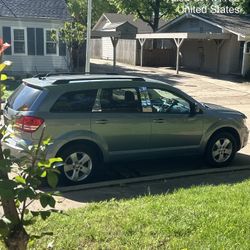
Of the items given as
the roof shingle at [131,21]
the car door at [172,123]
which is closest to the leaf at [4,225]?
the car door at [172,123]

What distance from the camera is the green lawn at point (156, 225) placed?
4.04 meters

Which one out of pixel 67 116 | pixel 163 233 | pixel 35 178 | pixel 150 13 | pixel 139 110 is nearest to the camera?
pixel 35 178

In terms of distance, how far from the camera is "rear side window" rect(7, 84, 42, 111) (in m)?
6.41

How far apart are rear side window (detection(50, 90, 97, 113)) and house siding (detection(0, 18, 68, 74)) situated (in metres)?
17.2

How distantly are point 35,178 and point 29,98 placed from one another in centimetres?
410

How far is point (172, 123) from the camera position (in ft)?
23.9

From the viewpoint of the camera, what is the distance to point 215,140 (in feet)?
25.5

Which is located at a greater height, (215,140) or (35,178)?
(35,178)

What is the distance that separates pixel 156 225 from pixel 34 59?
67.3 feet

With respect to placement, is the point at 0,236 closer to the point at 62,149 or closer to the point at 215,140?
the point at 62,149

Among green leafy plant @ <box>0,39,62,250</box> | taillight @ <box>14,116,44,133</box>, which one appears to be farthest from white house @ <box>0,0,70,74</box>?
green leafy plant @ <box>0,39,62,250</box>

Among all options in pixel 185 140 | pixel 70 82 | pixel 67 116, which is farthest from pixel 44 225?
pixel 185 140

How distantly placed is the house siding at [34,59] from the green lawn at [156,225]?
19.2m

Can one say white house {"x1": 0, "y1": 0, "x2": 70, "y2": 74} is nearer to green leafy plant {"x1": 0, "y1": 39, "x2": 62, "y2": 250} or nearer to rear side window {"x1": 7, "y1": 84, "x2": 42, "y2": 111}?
rear side window {"x1": 7, "y1": 84, "x2": 42, "y2": 111}
